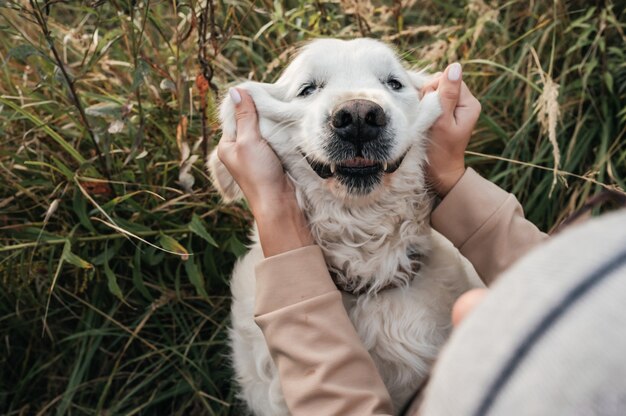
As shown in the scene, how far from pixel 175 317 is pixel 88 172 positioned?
23.2 inches

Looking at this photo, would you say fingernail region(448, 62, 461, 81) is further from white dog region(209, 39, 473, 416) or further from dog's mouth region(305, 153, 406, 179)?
dog's mouth region(305, 153, 406, 179)

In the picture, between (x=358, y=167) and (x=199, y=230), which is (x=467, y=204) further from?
(x=199, y=230)

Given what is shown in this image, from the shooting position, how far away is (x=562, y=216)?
6.77 ft

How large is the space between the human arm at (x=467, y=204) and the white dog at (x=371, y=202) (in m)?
0.04

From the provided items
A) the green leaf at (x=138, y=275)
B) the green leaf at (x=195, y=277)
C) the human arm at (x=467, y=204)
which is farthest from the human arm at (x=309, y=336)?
the green leaf at (x=138, y=275)

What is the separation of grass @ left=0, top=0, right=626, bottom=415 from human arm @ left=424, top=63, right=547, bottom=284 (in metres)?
0.58

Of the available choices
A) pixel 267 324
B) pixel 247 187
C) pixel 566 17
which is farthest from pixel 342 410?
pixel 566 17

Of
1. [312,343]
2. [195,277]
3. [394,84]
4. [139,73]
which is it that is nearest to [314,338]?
[312,343]

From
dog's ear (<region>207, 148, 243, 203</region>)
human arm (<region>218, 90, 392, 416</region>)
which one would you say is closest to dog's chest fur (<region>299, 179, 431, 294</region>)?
human arm (<region>218, 90, 392, 416</region>)

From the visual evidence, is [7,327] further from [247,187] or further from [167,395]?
[247,187]

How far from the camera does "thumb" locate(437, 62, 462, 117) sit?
1.37 meters

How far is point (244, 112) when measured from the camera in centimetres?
140

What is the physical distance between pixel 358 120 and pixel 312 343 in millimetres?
488

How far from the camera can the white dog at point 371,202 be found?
1.34 meters
